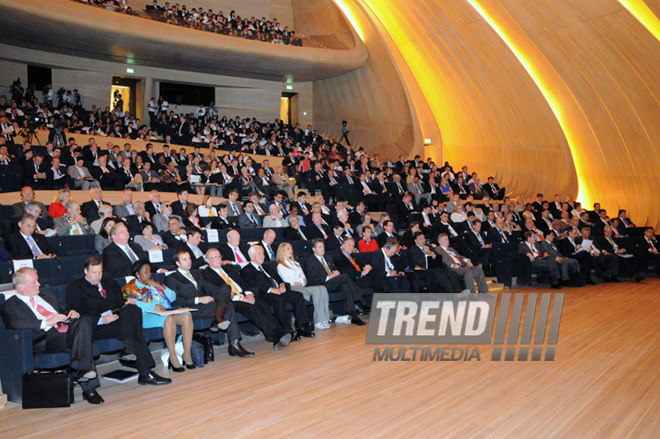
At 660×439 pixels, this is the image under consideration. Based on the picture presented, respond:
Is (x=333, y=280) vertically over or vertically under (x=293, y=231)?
under

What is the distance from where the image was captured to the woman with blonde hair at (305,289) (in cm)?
639

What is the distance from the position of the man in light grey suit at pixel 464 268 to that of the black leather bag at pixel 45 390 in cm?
534

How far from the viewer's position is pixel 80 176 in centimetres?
992

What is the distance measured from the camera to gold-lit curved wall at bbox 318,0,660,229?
39.3 feet

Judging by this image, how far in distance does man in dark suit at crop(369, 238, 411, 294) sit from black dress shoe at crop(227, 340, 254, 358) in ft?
7.76

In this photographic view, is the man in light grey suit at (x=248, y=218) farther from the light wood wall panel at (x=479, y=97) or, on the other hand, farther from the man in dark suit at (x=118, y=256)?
the light wood wall panel at (x=479, y=97)

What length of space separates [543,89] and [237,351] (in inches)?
475

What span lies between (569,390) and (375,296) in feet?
10.5

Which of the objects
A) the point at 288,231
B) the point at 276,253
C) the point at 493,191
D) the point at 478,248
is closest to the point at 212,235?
the point at 276,253

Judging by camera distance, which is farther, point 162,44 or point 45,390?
point 162,44

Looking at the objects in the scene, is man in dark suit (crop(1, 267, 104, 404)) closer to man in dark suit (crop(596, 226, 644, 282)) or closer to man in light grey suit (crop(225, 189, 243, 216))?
man in light grey suit (crop(225, 189, 243, 216))

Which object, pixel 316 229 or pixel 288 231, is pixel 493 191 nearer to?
pixel 316 229

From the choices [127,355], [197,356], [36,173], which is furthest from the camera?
[36,173]

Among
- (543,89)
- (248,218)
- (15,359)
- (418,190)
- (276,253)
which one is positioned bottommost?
(15,359)
